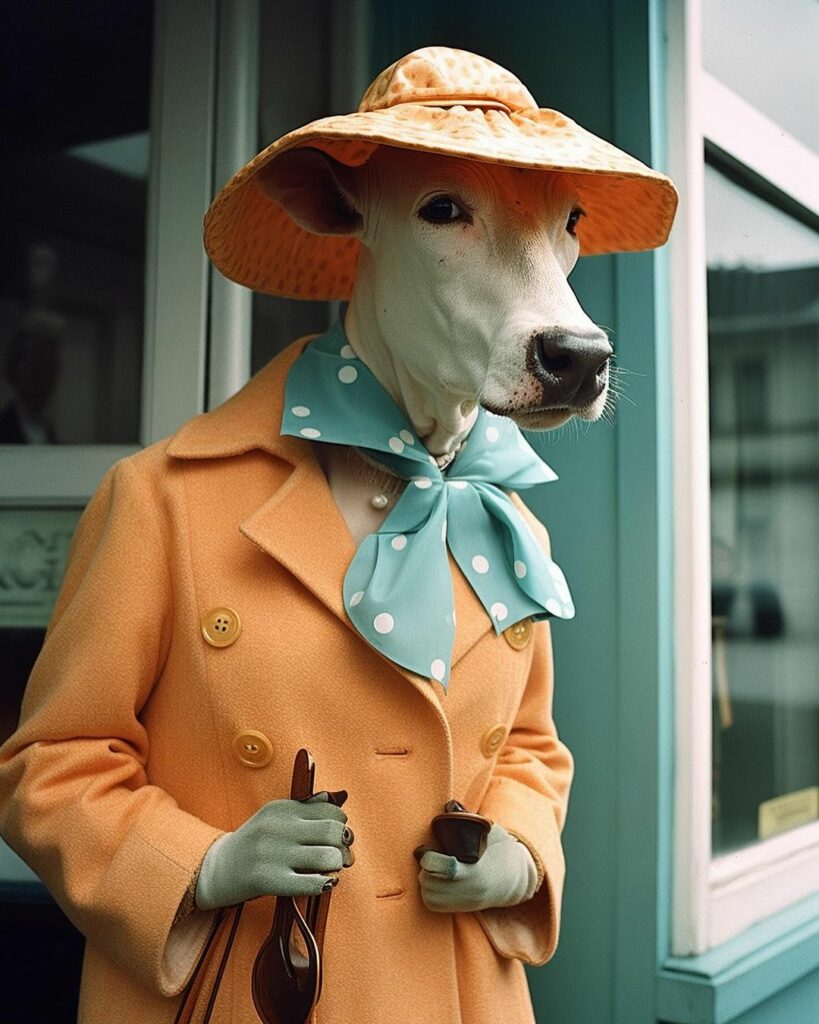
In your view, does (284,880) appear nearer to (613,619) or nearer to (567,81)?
(613,619)

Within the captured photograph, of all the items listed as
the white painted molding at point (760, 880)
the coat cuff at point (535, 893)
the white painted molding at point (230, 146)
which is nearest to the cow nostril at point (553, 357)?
the coat cuff at point (535, 893)

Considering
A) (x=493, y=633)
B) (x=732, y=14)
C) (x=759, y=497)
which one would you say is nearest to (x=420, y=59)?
(x=493, y=633)

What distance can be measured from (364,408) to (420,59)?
364mm

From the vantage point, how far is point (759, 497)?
2320 millimetres

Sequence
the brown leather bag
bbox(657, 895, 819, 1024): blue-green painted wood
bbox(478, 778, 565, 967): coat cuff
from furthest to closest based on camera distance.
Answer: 1. bbox(657, 895, 819, 1024): blue-green painted wood
2. bbox(478, 778, 565, 967): coat cuff
3. the brown leather bag

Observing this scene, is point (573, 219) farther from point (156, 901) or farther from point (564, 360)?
point (156, 901)

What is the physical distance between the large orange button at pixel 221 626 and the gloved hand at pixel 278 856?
0.54 ft

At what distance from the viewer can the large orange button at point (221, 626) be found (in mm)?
1157

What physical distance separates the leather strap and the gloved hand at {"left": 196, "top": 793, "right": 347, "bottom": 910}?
0.13 feet

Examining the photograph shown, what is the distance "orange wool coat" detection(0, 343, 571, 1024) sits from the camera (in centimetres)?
112

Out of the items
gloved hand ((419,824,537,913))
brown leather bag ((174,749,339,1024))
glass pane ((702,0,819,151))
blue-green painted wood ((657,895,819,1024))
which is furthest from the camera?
glass pane ((702,0,819,151))

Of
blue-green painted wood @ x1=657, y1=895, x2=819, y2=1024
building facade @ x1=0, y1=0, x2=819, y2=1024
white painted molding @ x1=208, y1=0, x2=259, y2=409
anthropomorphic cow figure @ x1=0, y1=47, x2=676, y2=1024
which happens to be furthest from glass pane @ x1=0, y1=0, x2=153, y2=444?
blue-green painted wood @ x1=657, y1=895, x2=819, y2=1024

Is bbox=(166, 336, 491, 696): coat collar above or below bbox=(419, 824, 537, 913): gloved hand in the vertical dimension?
above

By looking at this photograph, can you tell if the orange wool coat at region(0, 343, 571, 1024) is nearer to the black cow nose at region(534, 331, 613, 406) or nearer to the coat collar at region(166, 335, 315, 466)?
the coat collar at region(166, 335, 315, 466)
